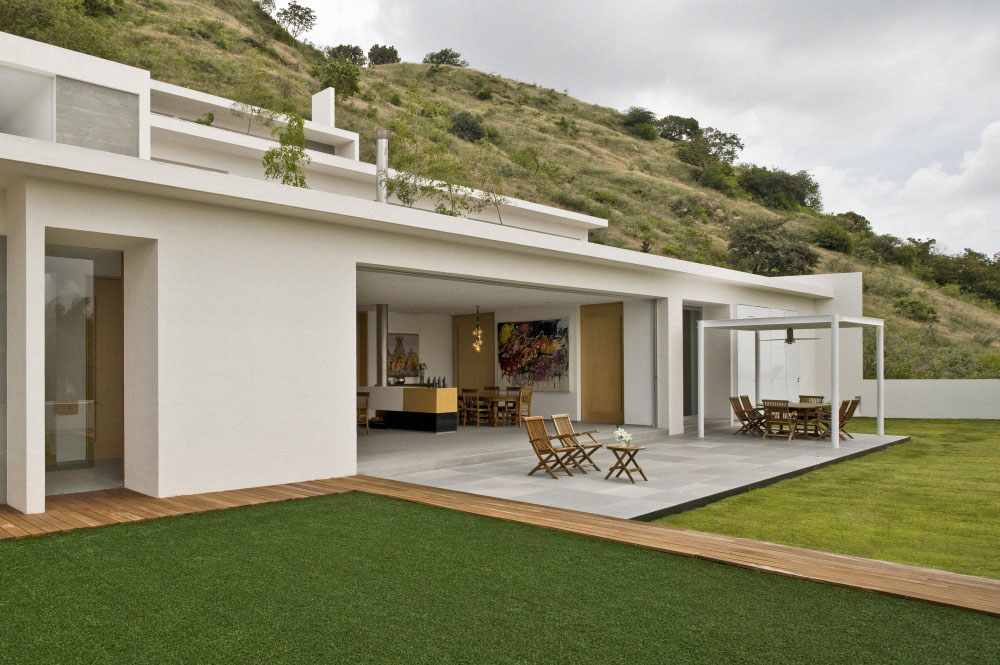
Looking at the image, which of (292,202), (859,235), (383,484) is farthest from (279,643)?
(859,235)

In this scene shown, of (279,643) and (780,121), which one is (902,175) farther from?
(279,643)

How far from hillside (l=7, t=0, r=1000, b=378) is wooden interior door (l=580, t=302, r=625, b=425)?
1639cm

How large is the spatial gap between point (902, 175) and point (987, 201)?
663cm

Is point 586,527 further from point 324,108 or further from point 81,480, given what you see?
point 324,108

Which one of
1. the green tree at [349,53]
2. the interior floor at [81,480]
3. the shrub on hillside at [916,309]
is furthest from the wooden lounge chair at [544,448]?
the green tree at [349,53]

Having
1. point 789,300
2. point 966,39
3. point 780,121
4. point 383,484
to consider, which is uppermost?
point 780,121

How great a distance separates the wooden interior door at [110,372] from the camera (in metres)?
8.55

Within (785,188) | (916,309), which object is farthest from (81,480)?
(785,188)

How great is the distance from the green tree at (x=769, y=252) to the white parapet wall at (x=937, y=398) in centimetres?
1858

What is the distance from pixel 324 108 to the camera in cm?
2605

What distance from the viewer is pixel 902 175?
163 feet

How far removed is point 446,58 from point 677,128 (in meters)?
21.1

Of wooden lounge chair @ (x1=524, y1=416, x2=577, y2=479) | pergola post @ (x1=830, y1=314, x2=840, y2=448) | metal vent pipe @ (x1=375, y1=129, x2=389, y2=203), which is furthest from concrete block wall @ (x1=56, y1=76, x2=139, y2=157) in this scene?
pergola post @ (x1=830, y1=314, x2=840, y2=448)

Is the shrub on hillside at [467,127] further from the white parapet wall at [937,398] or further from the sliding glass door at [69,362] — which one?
the sliding glass door at [69,362]
